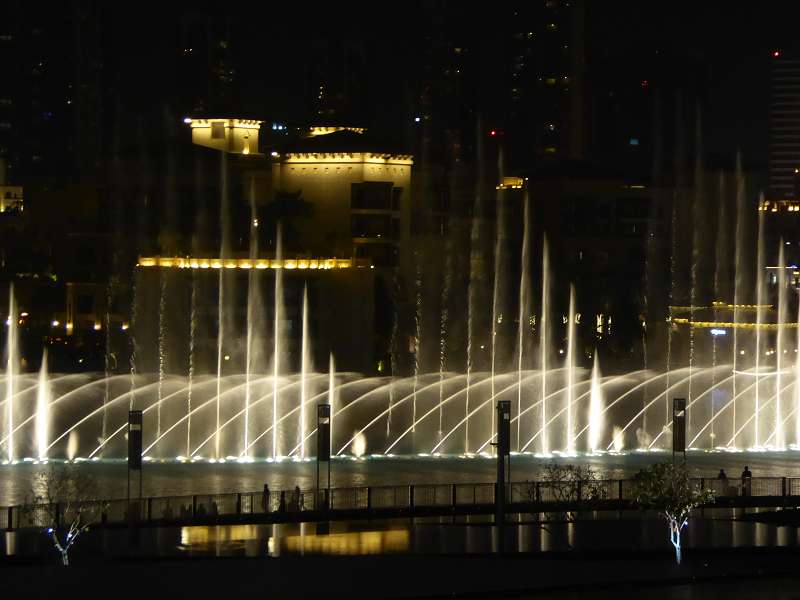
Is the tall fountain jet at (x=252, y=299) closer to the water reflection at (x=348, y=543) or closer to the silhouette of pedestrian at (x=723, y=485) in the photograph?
the silhouette of pedestrian at (x=723, y=485)

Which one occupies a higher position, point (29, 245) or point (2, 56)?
point (2, 56)

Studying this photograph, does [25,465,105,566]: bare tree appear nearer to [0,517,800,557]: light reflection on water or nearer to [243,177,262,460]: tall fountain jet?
[0,517,800,557]: light reflection on water

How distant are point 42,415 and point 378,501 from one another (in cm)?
1842

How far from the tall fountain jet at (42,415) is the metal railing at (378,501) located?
12227 mm

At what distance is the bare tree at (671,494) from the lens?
25.5 metres

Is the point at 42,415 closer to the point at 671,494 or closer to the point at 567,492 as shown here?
the point at 567,492

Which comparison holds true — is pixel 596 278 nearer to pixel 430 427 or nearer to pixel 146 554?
pixel 430 427

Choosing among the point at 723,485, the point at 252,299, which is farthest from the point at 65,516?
the point at 252,299

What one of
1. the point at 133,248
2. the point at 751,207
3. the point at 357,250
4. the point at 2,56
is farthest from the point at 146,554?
the point at 2,56

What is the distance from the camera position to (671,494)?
2562cm

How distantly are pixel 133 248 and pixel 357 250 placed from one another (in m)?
14.1

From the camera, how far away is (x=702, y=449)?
46312mm

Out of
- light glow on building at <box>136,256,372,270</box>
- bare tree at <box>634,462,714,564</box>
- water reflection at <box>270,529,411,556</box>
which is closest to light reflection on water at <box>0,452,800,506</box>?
water reflection at <box>270,529,411,556</box>

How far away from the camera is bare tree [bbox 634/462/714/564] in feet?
83.7
